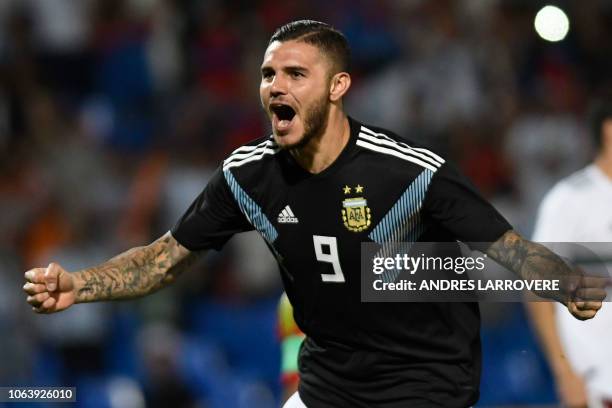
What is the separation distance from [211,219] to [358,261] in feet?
2.24

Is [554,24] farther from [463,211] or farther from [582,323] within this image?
[463,211]

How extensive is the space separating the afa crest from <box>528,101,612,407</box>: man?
5.61ft

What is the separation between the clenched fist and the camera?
3990mm

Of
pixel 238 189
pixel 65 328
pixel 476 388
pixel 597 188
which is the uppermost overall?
pixel 238 189

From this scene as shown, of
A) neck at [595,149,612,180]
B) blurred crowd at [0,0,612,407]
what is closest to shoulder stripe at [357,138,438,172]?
neck at [595,149,612,180]

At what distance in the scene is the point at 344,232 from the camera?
4203mm

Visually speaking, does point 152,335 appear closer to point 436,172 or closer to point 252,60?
point 252,60

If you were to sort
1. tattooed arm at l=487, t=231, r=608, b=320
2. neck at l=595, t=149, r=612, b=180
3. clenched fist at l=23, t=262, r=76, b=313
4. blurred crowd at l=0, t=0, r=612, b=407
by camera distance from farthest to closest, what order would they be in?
blurred crowd at l=0, t=0, r=612, b=407 → neck at l=595, t=149, r=612, b=180 → clenched fist at l=23, t=262, r=76, b=313 → tattooed arm at l=487, t=231, r=608, b=320

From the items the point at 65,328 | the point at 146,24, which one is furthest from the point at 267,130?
the point at 65,328

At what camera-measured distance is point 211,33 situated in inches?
412

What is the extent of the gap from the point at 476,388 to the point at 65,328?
16.9 ft

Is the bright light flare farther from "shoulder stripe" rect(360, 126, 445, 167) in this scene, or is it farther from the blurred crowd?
the blurred crowd

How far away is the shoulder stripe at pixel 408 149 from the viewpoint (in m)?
4.17

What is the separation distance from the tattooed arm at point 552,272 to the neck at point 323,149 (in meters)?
0.70
